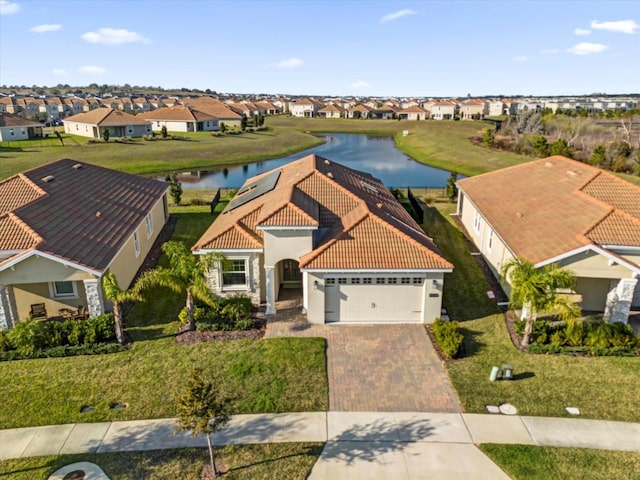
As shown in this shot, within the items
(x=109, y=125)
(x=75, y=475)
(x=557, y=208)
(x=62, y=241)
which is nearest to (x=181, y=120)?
(x=109, y=125)

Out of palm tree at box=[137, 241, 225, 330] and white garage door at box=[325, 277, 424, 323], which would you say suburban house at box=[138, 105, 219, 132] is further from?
white garage door at box=[325, 277, 424, 323]

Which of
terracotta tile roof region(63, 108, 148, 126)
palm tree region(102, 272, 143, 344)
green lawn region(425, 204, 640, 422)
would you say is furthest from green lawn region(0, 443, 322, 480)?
terracotta tile roof region(63, 108, 148, 126)

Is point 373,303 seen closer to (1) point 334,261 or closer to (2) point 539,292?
(1) point 334,261

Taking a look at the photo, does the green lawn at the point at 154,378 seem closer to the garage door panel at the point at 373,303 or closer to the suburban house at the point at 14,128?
the garage door panel at the point at 373,303

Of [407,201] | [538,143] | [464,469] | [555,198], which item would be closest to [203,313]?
[464,469]

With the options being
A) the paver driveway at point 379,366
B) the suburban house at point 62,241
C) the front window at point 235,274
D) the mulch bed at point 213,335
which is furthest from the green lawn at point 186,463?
the front window at point 235,274

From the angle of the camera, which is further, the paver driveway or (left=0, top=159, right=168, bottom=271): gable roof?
(left=0, top=159, right=168, bottom=271): gable roof

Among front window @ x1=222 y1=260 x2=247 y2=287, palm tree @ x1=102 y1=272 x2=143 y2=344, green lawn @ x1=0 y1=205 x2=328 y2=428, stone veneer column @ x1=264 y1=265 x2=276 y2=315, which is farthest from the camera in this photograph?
front window @ x1=222 y1=260 x2=247 y2=287

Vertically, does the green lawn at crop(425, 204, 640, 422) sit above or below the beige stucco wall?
below
